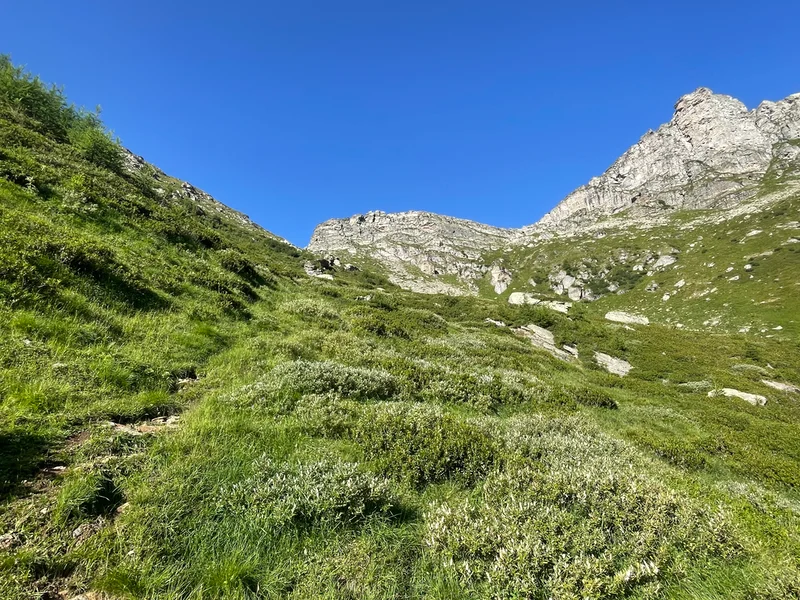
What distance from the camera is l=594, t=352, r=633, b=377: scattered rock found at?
1098 inches

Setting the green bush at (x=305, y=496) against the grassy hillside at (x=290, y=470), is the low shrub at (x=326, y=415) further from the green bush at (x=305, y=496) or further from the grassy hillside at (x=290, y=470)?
the green bush at (x=305, y=496)

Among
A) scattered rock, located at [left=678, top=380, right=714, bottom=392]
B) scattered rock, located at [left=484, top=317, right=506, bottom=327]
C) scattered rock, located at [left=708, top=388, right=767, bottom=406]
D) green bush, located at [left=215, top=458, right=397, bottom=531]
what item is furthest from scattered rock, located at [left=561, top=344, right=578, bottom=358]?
green bush, located at [left=215, top=458, right=397, bottom=531]

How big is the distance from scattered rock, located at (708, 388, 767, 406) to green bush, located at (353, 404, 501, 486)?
2396cm

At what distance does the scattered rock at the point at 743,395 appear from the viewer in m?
22.8

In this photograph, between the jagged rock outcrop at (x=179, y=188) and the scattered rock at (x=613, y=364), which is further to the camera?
the jagged rock outcrop at (x=179, y=188)

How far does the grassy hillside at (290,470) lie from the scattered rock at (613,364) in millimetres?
14081

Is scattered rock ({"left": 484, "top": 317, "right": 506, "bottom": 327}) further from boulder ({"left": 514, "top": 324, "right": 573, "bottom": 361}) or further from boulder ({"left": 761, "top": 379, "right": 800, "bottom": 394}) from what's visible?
boulder ({"left": 761, "top": 379, "right": 800, "bottom": 394})

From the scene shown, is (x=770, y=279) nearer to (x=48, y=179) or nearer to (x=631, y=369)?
(x=631, y=369)

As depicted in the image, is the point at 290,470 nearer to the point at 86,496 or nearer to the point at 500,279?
the point at 86,496

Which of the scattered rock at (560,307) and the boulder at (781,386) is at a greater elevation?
the scattered rock at (560,307)

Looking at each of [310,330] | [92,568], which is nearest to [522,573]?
[92,568]

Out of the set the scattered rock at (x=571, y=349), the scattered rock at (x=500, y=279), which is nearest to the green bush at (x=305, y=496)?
the scattered rock at (x=571, y=349)

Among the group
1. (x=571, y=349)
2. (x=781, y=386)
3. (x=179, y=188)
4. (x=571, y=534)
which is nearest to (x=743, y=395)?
(x=781, y=386)

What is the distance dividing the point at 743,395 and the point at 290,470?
30832 millimetres
